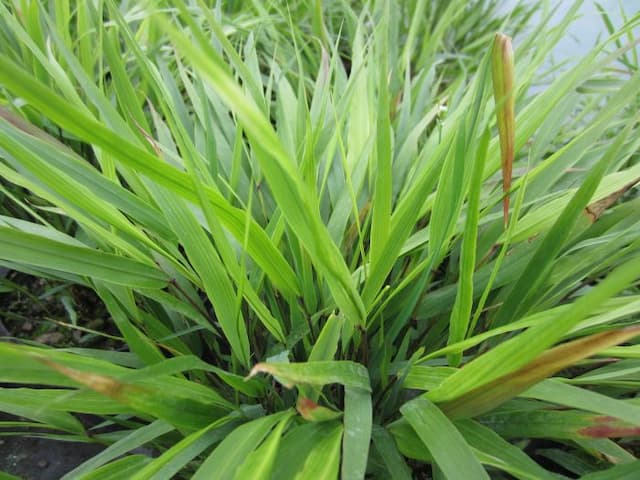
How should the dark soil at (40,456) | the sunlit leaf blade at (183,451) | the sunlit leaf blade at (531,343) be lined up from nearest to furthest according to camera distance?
the sunlit leaf blade at (531,343) → the sunlit leaf blade at (183,451) → the dark soil at (40,456)

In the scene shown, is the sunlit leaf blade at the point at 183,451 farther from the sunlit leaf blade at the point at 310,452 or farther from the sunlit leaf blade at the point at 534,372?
the sunlit leaf blade at the point at 534,372

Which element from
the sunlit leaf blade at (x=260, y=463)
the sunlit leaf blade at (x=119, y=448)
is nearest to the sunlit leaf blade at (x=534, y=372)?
the sunlit leaf blade at (x=260, y=463)

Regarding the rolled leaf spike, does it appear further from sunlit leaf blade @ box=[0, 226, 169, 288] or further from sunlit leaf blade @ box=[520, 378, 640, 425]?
sunlit leaf blade @ box=[0, 226, 169, 288]

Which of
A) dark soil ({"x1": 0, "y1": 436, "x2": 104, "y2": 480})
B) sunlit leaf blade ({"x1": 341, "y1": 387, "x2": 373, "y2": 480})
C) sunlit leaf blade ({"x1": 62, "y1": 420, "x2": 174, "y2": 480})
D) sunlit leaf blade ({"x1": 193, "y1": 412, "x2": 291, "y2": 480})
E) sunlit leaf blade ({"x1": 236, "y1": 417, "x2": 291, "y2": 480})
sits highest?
sunlit leaf blade ({"x1": 341, "y1": 387, "x2": 373, "y2": 480})

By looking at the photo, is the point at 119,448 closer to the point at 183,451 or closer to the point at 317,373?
the point at 183,451

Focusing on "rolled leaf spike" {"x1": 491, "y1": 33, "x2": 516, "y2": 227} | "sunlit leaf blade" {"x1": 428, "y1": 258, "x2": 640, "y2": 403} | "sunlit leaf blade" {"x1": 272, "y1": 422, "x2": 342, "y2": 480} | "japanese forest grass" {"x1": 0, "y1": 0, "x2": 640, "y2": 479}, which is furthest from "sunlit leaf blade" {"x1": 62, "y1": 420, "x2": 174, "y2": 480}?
"rolled leaf spike" {"x1": 491, "y1": 33, "x2": 516, "y2": 227}

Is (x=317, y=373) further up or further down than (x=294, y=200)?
further down

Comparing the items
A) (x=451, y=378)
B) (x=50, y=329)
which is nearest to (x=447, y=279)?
(x=451, y=378)

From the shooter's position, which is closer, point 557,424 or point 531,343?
point 531,343

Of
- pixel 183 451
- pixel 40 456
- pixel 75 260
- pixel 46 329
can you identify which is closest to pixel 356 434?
pixel 183 451
